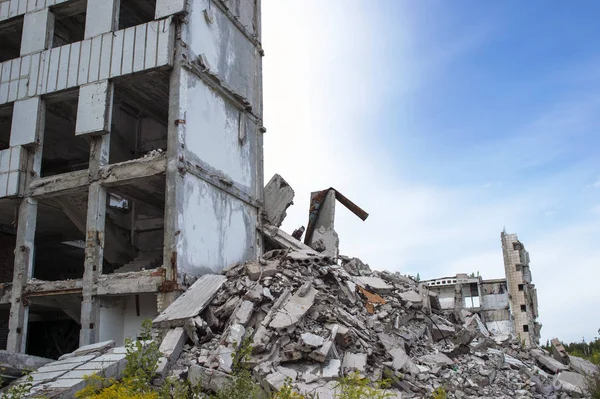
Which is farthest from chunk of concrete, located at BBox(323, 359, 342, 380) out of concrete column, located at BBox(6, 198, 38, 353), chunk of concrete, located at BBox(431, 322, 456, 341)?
concrete column, located at BBox(6, 198, 38, 353)

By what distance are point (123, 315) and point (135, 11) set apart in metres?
8.67

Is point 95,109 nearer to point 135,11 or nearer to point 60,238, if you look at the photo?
point 135,11

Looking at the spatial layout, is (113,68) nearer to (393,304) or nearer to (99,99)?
(99,99)

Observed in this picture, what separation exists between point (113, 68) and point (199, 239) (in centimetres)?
472

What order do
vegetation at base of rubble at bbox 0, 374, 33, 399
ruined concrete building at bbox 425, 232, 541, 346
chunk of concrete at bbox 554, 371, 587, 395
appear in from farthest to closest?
ruined concrete building at bbox 425, 232, 541, 346, chunk of concrete at bbox 554, 371, 587, 395, vegetation at base of rubble at bbox 0, 374, 33, 399

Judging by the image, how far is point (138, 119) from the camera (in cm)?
1678

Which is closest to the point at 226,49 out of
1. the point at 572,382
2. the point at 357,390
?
the point at 572,382

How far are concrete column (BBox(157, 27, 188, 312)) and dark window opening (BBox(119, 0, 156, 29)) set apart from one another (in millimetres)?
3029

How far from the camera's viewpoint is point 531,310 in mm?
27469

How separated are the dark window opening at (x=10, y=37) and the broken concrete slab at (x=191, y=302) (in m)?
9.85

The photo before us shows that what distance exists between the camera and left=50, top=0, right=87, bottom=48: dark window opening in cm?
1484

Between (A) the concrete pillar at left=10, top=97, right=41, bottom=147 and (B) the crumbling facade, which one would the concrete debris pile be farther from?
(B) the crumbling facade

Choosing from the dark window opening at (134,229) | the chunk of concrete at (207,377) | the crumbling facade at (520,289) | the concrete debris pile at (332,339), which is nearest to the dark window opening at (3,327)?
the dark window opening at (134,229)

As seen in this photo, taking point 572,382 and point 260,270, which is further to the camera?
point 260,270
